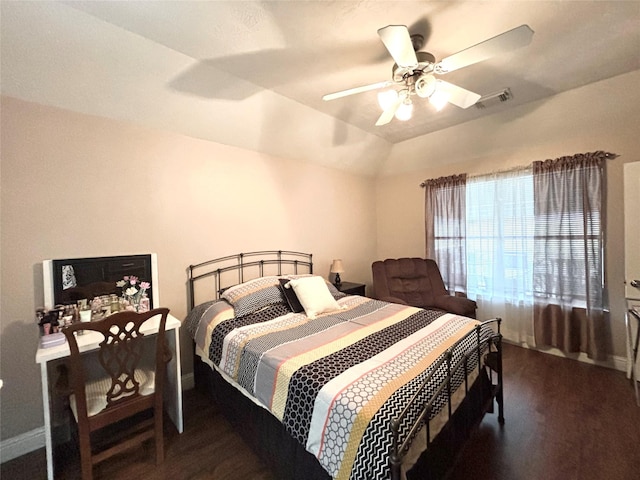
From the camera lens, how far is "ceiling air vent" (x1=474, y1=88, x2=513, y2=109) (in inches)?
103

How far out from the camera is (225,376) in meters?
1.94

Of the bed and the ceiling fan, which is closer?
the bed

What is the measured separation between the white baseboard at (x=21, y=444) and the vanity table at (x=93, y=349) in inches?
7.0

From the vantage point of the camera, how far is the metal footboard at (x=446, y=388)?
3.20 ft

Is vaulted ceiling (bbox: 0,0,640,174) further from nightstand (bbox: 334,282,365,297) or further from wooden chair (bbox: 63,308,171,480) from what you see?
nightstand (bbox: 334,282,365,297)

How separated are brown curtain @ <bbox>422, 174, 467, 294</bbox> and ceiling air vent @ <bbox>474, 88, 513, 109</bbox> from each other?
983 mm

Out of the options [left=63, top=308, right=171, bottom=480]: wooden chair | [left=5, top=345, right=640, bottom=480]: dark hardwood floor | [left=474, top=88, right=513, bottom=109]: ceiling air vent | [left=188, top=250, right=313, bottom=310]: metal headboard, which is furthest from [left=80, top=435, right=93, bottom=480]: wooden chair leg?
[left=474, top=88, right=513, bottom=109]: ceiling air vent

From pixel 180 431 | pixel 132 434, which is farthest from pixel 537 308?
pixel 132 434

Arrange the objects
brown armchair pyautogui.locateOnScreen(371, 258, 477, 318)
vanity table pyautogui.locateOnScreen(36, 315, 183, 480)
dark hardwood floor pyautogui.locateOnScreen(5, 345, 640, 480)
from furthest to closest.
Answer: brown armchair pyautogui.locateOnScreen(371, 258, 477, 318)
dark hardwood floor pyautogui.locateOnScreen(5, 345, 640, 480)
vanity table pyautogui.locateOnScreen(36, 315, 183, 480)

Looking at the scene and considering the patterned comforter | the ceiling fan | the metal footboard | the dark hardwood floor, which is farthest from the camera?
the dark hardwood floor

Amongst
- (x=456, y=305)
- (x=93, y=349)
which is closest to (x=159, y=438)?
(x=93, y=349)

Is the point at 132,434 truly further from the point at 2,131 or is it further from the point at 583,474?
the point at 583,474

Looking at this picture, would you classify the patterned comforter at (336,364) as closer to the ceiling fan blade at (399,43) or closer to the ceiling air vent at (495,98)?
the ceiling fan blade at (399,43)

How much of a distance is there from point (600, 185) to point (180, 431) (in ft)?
14.4
